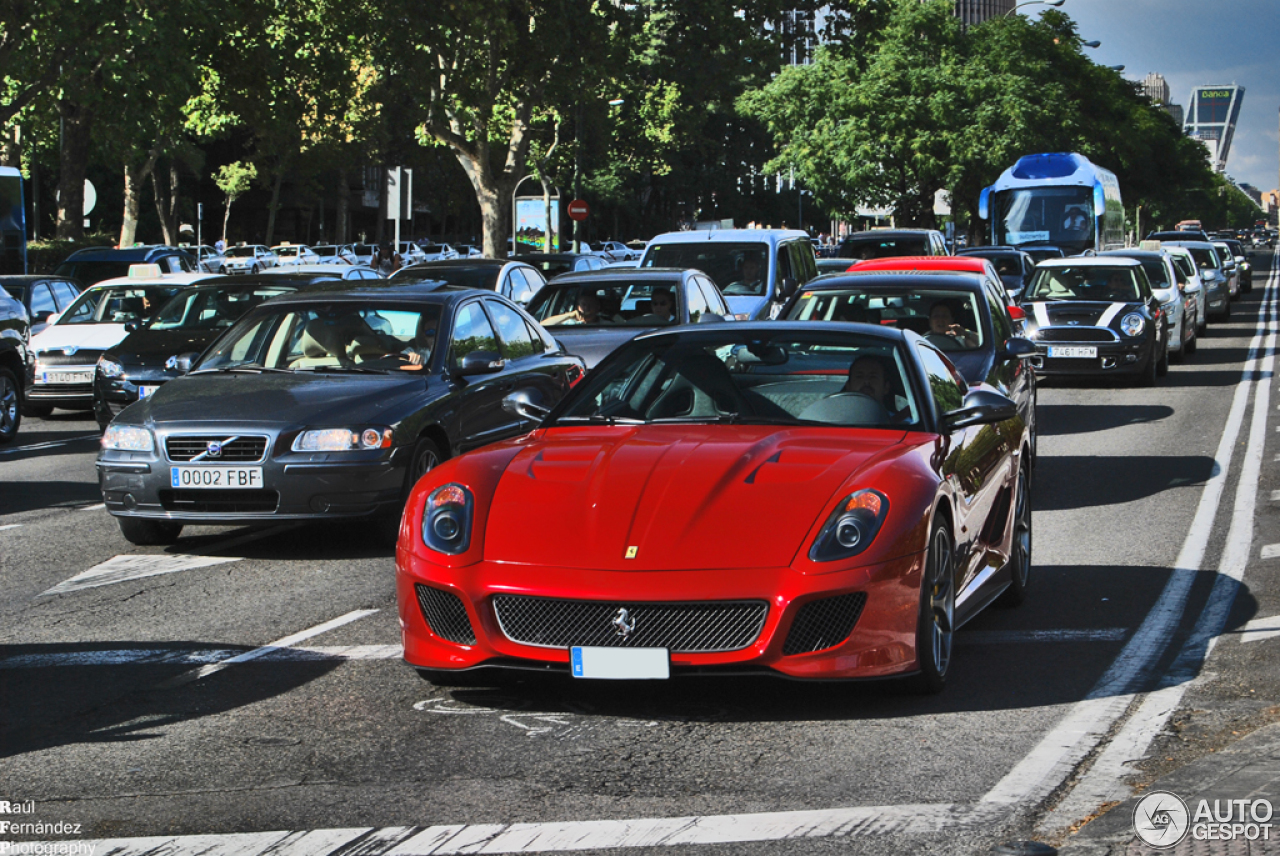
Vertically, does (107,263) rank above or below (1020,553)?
above

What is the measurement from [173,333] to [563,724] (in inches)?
470

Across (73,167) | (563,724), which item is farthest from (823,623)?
(73,167)

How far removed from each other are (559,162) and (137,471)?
6398 centimetres

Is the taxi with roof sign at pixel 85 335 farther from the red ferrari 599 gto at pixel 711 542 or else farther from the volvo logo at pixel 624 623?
the volvo logo at pixel 624 623

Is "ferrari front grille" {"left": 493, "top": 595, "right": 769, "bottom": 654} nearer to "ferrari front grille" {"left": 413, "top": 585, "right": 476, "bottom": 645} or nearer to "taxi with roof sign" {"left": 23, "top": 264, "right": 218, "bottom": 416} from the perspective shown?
"ferrari front grille" {"left": 413, "top": 585, "right": 476, "bottom": 645}

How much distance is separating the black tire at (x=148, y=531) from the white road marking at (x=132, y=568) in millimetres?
196

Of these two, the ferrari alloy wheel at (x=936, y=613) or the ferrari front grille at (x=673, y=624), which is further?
the ferrari alloy wheel at (x=936, y=613)

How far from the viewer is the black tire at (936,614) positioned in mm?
5531

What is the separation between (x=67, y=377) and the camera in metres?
18.4

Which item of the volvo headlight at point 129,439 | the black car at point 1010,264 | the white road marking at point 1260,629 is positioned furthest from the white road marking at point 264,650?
the black car at point 1010,264

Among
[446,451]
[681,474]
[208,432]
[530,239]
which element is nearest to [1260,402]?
[446,451]

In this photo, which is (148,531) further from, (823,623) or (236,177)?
(236,177)

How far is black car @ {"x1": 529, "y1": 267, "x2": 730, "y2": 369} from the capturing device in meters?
15.3

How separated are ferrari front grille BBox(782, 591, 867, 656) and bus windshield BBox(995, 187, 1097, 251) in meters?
33.6
